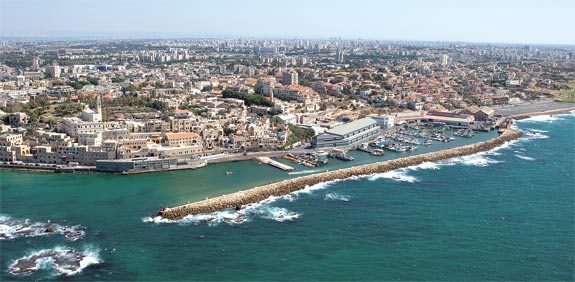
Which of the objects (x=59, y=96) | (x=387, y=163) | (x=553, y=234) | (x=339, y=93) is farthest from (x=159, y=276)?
(x=339, y=93)

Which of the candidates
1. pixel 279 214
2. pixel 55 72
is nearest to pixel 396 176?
pixel 279 214

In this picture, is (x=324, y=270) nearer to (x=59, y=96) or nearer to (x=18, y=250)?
(x=18, y=250)

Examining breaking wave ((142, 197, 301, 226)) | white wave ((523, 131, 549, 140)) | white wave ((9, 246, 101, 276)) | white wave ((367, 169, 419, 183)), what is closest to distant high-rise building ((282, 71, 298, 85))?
white wave ((523, 131, 549, 140))

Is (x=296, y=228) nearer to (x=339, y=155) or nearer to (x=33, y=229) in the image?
(x=33, y=229)

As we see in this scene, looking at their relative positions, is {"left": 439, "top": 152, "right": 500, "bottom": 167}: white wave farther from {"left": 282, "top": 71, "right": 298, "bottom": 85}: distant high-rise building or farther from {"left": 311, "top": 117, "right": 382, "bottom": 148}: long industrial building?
{"left": 282, "top": 71, "right": 298, "bottom": 85}: distant high-rise building

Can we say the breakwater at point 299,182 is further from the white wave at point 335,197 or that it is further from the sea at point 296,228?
the white wave at point 335,197

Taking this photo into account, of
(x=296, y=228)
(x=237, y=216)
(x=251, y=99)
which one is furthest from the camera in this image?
(x=251, y=99)
